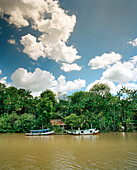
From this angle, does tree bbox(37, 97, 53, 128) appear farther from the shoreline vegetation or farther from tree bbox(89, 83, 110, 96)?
tree bbox(89, 83, 110, 96)

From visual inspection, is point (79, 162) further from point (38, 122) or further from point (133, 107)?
point (133, 107)

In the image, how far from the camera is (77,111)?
33625mm

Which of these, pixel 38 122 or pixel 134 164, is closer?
pixel 134 164

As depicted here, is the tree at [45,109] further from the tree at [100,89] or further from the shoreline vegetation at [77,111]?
the tree at [100,89]

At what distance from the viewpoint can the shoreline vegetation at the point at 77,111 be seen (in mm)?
27750

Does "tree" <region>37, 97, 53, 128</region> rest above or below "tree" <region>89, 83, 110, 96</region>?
below

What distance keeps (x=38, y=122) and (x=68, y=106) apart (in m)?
9.07

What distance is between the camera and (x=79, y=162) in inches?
297

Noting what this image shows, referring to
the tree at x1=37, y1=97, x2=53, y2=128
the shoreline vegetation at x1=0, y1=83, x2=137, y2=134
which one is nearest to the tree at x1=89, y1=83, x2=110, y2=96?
the shoreline vegetation at x1=0, y1=83, x2=137, y2=134

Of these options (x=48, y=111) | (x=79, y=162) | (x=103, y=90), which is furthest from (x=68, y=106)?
(x=79, y=162)

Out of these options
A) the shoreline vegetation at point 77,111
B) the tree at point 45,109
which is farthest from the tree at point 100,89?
the tree at point 45,109

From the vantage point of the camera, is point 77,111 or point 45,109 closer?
point 45,109

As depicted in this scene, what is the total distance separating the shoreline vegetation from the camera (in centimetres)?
2775

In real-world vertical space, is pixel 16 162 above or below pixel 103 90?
below
